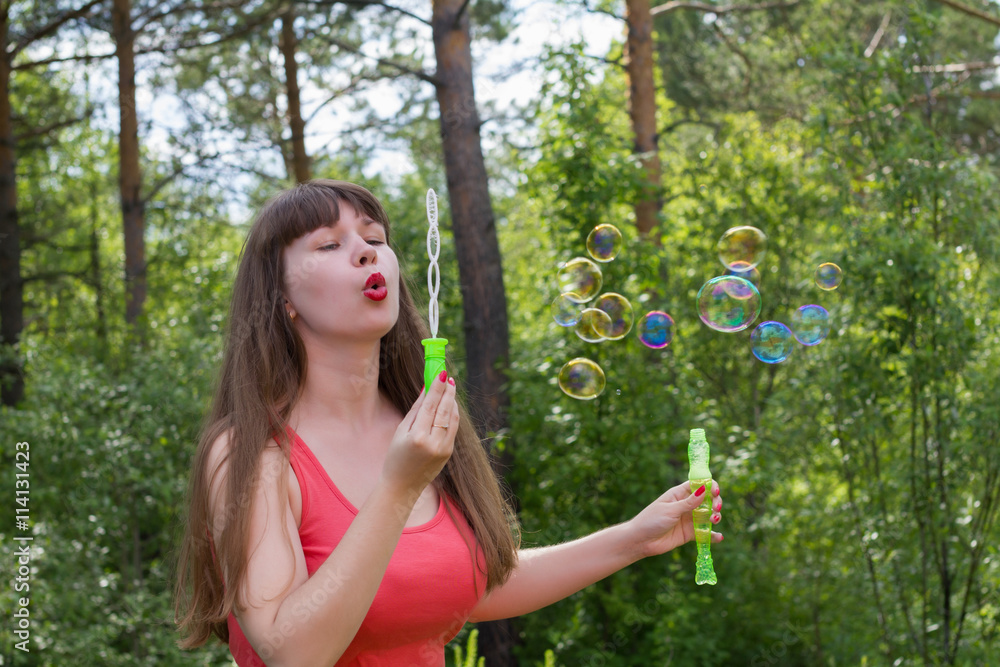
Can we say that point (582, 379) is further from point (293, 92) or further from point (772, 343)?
point (293, 92)

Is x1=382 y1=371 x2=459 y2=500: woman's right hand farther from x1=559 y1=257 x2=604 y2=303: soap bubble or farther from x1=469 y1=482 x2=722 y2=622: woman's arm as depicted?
x1=559 y1=257 x2=604 y2=303: soap bubble

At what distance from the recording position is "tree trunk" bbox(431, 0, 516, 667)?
6.30 m

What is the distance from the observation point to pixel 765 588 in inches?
242

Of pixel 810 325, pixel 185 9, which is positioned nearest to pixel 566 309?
pixel 810 325

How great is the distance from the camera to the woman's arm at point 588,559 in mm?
1824

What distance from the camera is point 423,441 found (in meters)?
1.29

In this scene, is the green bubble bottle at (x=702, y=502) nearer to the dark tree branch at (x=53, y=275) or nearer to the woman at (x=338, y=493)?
the woman at (x=338, y=493)

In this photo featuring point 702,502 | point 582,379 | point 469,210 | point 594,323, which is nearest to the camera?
point 702,502

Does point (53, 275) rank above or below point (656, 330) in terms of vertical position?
above

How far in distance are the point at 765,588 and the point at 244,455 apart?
5.52 metres

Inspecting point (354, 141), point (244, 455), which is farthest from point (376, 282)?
point (354, 141)

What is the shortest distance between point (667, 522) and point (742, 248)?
6.78ft

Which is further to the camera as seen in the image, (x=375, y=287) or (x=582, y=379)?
(x=582, y=379)

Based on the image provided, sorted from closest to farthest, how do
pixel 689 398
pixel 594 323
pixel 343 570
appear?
pixel 343 570
pixel 594 323
pixel 689 398
